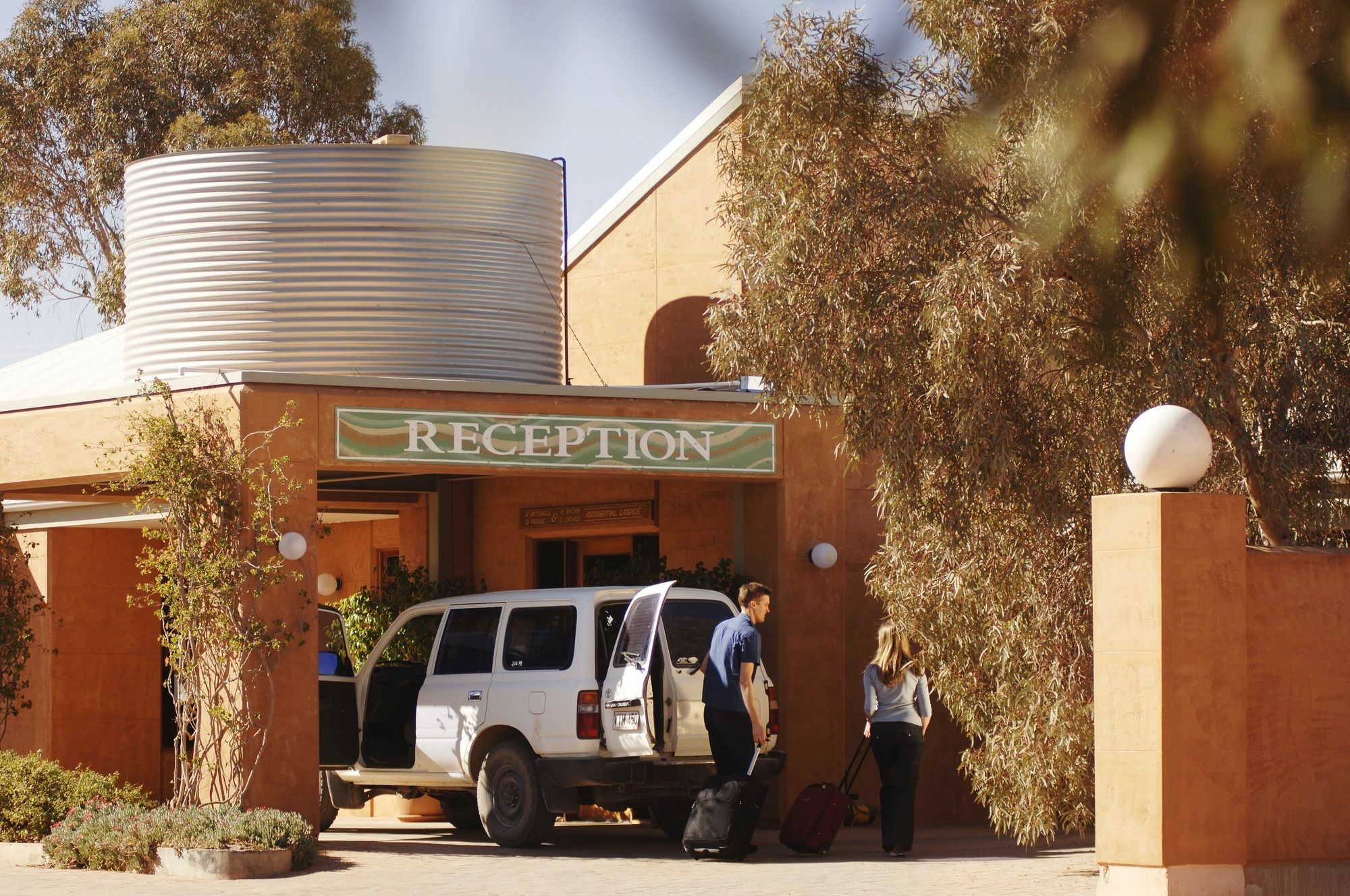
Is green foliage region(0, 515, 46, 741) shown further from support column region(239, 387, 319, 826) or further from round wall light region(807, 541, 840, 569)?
round wall light region(807, 541, 840, 569)

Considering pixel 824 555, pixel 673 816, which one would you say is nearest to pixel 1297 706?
pixel 673 816

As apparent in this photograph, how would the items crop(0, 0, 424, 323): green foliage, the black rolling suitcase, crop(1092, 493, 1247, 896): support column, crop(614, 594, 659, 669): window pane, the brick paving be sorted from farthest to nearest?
crop(0, 0, 424, 323): green foliage
crop(614, 594, 659, 669): window pane
the black rolling suitcase
the brick paving
crop(1092, 493, 1247, 896): support column

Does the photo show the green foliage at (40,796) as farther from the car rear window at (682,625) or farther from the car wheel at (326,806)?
the car rear window at (682,625)

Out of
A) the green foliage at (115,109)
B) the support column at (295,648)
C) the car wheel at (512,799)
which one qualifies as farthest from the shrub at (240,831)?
the green foliage at (115,109)

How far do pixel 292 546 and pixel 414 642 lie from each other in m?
2.54

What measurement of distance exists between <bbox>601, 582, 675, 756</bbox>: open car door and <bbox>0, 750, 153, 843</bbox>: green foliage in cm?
367

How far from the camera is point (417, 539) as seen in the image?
19375mm

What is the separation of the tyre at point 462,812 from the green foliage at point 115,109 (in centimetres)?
1226

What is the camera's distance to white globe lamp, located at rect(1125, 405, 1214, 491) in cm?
959

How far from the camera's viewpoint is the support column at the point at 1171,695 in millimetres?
9500

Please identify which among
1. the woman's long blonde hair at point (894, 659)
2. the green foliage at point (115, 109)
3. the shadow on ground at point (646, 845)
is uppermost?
the green foliage at point (115, 109)

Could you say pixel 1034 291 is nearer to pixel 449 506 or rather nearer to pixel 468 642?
pixel 468 642

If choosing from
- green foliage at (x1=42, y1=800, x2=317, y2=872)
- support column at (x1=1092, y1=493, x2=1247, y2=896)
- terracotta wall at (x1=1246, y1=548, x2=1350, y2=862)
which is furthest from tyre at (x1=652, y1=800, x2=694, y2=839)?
terracotta wall at (x1=1246, y1=548, x2=1350, y2=862)

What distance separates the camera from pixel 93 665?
20.0 meters
